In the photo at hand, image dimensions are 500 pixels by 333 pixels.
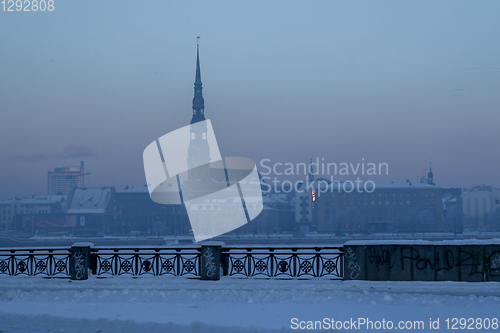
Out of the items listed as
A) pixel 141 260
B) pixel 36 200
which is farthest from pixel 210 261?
pixel 36 200

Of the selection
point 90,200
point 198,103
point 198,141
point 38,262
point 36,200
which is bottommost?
point 36,200

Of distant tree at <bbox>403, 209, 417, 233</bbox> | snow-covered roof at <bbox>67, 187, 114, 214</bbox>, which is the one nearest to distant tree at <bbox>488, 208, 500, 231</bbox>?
distant tree at <bbox>403, 209, 417, 233</bbox>

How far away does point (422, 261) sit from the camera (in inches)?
544

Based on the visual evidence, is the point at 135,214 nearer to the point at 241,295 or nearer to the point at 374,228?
the point at 374,228

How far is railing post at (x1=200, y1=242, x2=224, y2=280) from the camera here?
14.8 metres

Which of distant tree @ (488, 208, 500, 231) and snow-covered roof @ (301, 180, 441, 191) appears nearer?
distant tree @ (488, 208, 500, 231)

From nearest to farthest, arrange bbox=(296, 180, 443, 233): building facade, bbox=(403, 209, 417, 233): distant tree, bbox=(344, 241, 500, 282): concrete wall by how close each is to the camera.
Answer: bbox=(344, 241, 500, 282): concrete wall → bbox=(403, 209, 417, 233): distant tree → bbox=(296, 180, 443, 233): building facade

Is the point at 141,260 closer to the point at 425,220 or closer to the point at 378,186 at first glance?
the point at 425,220

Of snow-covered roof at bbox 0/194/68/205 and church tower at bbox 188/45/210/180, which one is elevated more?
church tower at bbox 188/45/210/180

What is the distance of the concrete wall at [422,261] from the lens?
13555mm

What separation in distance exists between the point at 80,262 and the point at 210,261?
12.7 ft

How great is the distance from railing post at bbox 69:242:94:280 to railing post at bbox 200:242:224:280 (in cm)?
345

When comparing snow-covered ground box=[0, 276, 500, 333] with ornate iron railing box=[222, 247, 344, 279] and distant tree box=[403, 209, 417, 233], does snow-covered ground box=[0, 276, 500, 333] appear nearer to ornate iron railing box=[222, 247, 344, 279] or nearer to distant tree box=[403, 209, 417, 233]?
ornate iron railing box=[222, 247, 344, 279]

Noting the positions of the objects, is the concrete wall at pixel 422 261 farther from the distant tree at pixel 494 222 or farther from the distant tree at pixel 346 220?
the distant tree at pixel 494 222
